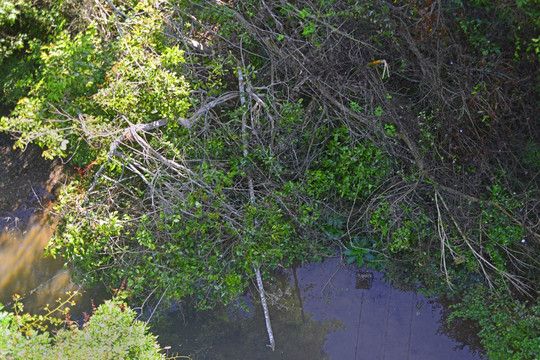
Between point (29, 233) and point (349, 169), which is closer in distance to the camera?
point (349, 169)

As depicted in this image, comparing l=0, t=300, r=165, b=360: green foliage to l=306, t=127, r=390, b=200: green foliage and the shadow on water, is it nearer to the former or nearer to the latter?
the shadow on water

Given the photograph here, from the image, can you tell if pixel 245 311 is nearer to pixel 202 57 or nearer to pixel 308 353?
pixel 308 353

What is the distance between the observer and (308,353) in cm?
604

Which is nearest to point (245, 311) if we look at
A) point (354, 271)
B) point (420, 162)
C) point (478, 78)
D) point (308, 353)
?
point (308, 353)

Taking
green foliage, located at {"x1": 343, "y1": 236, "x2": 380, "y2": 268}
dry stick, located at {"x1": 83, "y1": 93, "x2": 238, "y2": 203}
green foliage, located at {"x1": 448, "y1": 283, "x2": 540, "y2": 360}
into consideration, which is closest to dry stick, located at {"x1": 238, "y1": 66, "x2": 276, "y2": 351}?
dry stick, located at {"x1": 83, "y1": 93, "x2": 238, "y2": 203}

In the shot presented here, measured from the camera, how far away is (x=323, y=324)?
20.1 feet

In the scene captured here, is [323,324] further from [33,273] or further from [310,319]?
[33,273]

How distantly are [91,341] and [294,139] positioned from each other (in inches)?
120

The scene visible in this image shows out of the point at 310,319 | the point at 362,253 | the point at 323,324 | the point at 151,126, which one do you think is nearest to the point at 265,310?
the point at 310,319

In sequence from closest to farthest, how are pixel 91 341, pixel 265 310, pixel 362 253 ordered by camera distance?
pixel 91 341 < pixel 265 310 < pixel 362 253

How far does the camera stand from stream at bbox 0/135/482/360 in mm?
5949

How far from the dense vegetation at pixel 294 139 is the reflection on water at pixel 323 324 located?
1.22 feet

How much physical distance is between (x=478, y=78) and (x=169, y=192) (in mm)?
3703

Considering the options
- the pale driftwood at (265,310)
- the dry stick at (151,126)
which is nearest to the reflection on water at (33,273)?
the dry stick at (151,126)
